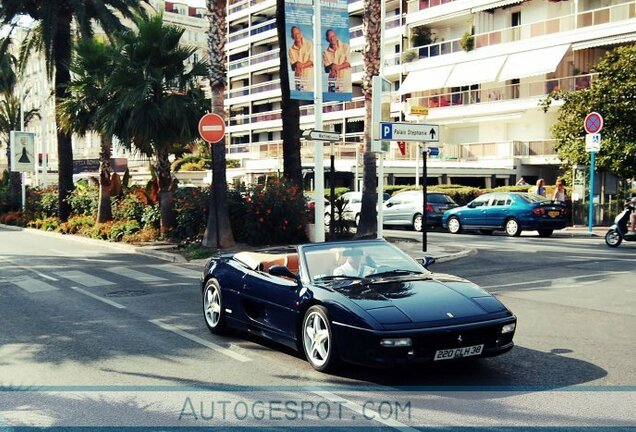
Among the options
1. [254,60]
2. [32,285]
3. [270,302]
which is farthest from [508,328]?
[254,60]

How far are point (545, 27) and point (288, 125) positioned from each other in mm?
24498

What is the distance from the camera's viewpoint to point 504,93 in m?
43.4

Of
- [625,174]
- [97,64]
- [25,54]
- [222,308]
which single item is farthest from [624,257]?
[25,54]

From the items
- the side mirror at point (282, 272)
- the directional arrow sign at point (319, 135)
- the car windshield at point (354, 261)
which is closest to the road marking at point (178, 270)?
the directional arrow sign at point (319, 135)

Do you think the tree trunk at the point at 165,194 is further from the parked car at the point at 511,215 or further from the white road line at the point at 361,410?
the white road line at the point at 361,410

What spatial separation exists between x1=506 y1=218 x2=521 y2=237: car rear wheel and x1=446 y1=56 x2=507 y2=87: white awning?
19.1 metres

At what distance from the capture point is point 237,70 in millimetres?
78062

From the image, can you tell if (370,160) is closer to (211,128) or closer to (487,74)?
(211,128)

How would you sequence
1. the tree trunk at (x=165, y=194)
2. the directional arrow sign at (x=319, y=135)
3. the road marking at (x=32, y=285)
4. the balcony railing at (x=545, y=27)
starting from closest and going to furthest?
the road marking at (x=32, y=285), the directional arrow sign at (x=319, y=135), the tree trunk at (x=165, y=194), the balcony railing at (x=545, y=27)

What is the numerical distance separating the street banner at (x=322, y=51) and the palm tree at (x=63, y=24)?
50.4ft

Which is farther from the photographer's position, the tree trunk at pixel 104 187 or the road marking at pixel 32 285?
the tree trunk at pixel 104 187

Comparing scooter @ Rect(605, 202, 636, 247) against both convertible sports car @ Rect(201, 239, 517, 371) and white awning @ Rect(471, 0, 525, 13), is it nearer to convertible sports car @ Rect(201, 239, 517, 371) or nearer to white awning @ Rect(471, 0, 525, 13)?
convertible sports car @ Rect(201, 239, 517, 371)

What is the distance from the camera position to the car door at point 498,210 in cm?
2498

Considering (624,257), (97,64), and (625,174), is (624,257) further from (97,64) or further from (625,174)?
(97,64)
